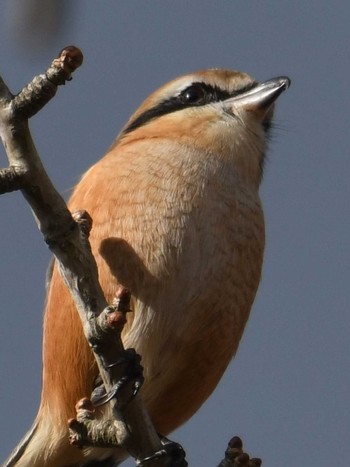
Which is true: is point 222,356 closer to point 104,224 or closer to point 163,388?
point 163,388

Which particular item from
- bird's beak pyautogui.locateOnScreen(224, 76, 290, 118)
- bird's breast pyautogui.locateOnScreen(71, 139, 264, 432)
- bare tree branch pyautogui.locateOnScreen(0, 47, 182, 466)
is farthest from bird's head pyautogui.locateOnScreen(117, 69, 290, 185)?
bare tree branch pyautogui.locateOnScreen(0, 47, 182, 466)

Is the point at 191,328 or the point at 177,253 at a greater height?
the point at 177,253

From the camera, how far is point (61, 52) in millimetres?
2752

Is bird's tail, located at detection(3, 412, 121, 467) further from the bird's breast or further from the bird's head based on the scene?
the bird's head

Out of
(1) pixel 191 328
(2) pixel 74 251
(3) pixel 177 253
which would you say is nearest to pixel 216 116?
(3) pixel 177 253

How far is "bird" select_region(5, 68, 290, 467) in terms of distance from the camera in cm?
→ 383

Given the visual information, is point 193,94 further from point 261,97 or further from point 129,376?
point 129,376

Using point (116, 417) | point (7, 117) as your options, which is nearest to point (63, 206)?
point (7, 117)

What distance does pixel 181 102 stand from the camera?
488 centimetres

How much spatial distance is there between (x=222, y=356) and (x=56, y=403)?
78 cm

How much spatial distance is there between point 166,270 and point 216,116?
3.78 feet

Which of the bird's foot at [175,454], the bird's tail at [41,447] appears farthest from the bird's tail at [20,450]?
the bird's foot at [175,454]

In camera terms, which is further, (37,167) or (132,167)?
(132,167)

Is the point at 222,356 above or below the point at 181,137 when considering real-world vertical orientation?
below
